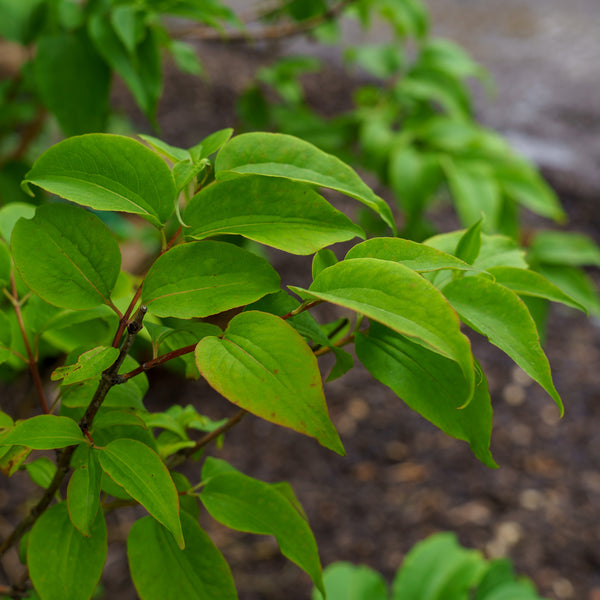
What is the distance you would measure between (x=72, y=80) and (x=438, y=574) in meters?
0.83

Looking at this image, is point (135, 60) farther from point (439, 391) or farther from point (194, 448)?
point (439, 391)

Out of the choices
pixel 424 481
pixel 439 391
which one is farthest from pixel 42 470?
pixel 424 481

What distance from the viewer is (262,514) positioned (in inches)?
16.8

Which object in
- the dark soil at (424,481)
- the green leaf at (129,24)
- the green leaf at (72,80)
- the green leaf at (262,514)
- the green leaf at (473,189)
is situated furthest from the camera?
the dark soil at (424,481)

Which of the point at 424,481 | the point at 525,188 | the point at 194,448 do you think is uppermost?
the point at 194,448

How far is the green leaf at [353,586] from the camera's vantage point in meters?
0.86

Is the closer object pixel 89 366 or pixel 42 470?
pixel 89 366

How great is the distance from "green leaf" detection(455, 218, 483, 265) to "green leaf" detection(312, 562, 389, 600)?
0.58 m

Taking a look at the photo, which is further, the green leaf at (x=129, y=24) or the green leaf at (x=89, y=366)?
the green leaf at (x=129, y=24)

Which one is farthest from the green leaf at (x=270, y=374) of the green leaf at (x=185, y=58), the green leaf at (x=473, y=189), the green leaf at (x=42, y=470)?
the green leaf at (x=185, y=58)

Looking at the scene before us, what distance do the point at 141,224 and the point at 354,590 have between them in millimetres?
1726

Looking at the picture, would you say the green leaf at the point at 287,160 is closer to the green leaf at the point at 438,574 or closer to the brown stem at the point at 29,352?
the brown stem at the point at 29,352

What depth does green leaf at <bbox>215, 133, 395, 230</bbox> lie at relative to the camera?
0.38 m

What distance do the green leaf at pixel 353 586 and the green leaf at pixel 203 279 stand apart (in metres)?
0.60
